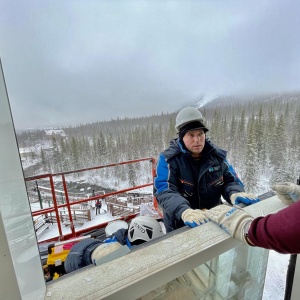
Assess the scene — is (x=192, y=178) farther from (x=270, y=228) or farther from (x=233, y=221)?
(x=270, y=228)

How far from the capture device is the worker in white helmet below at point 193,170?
3.76 feet

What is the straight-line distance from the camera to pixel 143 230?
1649 mm

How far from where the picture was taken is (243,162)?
7211 millimetres

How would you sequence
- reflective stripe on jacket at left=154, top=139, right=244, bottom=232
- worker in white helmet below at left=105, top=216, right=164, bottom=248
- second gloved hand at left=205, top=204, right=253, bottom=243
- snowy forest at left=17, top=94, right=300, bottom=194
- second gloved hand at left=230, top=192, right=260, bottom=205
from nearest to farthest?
second gloved hand at left=205, top=204, right=253, bottom=243 → second gloved hand at left=230, top=192, right=260, bottom=205 → reflective stripe on jacket at left=154, top=139, right=244, bottom=232 → worker in white helmet below at left=105, top=216, right=164, bottom=248 → snowy forest at left=17, top=94, right=300, bottom=194

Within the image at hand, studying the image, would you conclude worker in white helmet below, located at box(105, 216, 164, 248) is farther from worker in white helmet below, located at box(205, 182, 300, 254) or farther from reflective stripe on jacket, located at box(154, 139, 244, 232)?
worker in white helmet below, located at box(205, 182, 300, 254)

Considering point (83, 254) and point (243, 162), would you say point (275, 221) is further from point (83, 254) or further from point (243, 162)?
point (243, 162)

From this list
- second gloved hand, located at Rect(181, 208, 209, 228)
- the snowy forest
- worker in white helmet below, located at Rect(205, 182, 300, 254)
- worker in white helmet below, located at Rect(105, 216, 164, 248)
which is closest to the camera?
worker in white helmet below, located at Rect(205, 182, 300, 254)

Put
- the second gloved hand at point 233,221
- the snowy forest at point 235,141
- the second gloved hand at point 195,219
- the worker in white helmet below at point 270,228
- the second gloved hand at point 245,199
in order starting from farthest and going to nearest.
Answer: the snowy forest at point 235,141, the second gloved hand at point 245,199, the second gloved hand at point 195,219, the second gloved hand at point 233,221, the worker in white helmet below at point 270,228

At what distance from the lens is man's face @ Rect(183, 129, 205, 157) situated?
1.17m

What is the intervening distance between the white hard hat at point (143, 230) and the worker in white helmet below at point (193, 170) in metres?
0.42

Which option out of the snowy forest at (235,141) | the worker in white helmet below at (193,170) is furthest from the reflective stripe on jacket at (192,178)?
the snowy forest at (235,141)

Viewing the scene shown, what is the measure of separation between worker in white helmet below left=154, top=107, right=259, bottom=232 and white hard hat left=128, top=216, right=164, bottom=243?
42 cm

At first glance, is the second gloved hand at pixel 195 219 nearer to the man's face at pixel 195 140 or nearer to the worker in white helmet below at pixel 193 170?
the worker in white helmet below at pixel 193 170

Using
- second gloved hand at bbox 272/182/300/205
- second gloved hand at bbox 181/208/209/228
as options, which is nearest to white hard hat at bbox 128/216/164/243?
second gloved hand at bbox 181/208/209/228
